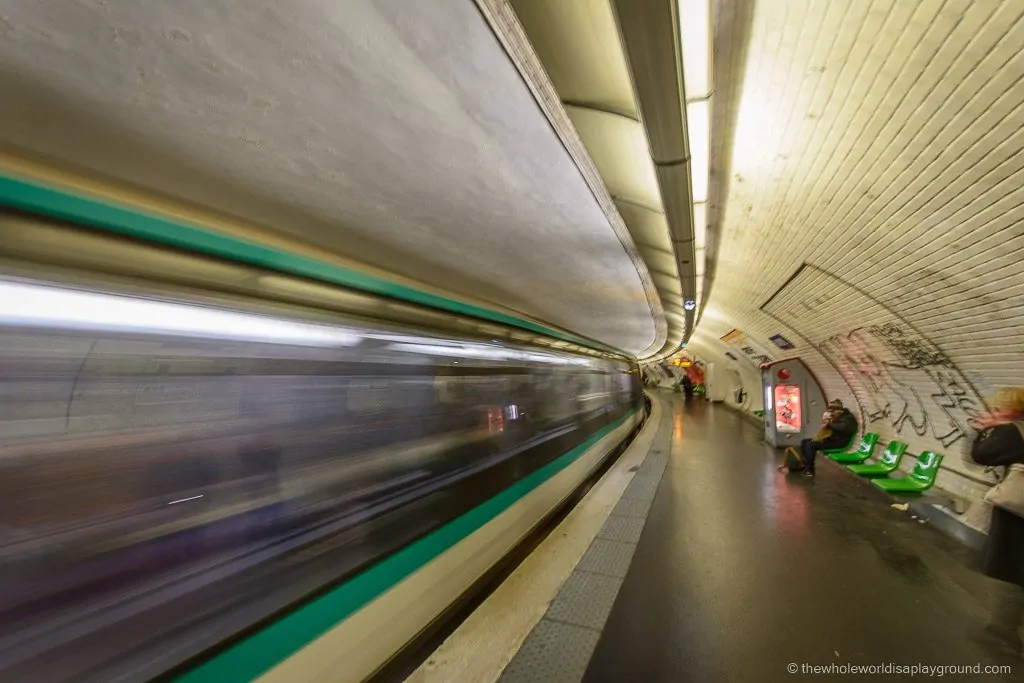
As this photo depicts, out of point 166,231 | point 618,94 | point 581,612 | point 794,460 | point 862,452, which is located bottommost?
point 581,612

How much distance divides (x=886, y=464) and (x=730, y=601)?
5.09 metres

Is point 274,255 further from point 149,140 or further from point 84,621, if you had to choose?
point 84,621

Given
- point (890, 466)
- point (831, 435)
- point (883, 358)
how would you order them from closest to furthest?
1. point (883, 358)
2. point (890, 466)
3. point (831, 435)

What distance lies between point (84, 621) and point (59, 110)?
1.61 m

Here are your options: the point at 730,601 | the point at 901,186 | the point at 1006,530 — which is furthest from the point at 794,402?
the point at 901,186

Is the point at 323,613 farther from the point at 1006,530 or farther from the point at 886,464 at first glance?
the point at 886,464

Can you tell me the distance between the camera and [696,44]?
1774 millimetres

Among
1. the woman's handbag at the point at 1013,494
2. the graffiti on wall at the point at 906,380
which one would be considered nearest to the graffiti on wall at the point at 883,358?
the graffiti on wall at the point at 906,380

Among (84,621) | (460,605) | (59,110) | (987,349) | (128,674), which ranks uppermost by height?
(59,110)

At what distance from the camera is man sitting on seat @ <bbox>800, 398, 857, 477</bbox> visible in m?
7.00

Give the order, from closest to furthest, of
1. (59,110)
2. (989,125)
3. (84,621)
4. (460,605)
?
(84,621)
(59,110)
(989,125)
(460,605)

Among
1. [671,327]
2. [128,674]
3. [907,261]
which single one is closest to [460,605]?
[128,674]

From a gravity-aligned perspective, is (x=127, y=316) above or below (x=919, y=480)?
above

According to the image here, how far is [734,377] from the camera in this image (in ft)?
62.5
